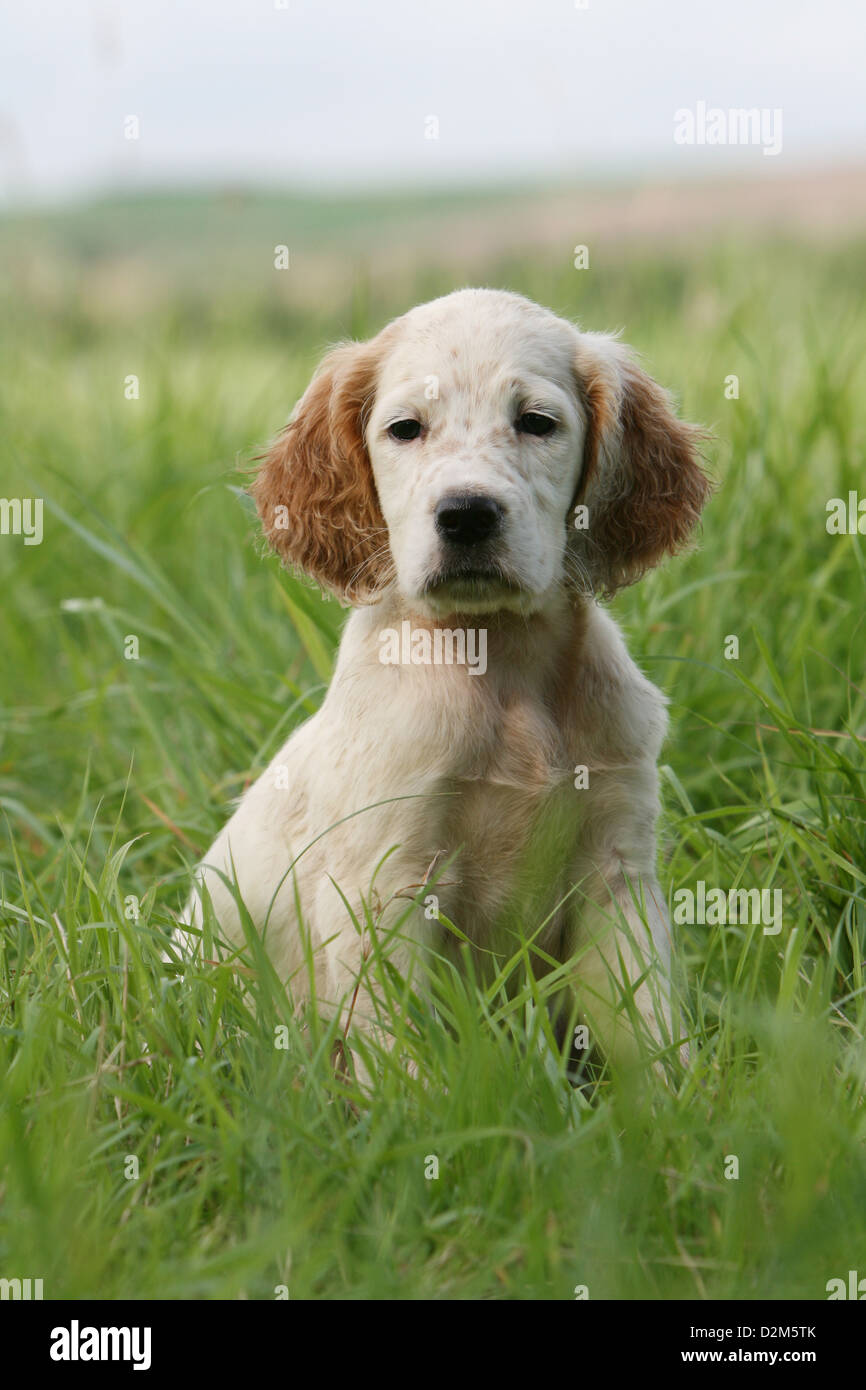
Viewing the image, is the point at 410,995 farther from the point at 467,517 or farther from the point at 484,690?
the point at 467,517

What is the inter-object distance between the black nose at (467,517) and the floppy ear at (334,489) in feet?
1.44

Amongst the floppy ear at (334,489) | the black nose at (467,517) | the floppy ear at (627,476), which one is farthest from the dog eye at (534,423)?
the floppy ear at (334,489)

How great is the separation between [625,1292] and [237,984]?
1276 millimetres

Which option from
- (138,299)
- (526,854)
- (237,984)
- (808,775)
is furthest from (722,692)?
(138,299)

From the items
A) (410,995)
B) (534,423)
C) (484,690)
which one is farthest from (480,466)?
(410,995)

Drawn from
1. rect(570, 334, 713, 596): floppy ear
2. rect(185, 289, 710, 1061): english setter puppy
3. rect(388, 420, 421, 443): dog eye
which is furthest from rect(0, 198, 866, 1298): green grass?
rect(388, 420, 421, 443): dog eye

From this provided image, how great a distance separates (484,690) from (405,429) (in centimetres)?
64

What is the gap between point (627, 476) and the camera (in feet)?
11.8

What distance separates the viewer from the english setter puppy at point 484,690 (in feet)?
10.5

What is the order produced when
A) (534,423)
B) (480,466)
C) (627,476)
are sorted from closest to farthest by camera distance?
(480,466)
(534,423)
(627,476)

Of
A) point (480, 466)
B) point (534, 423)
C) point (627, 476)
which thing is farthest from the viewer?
point (627, 476)

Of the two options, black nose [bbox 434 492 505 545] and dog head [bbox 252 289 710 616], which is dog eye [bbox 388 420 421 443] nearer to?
dog head [bbox 252 289 710 616]

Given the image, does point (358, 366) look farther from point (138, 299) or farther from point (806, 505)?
point (138, 299)

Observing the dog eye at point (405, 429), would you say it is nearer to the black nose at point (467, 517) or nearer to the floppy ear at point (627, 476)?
the black nose at point (467, 517)
